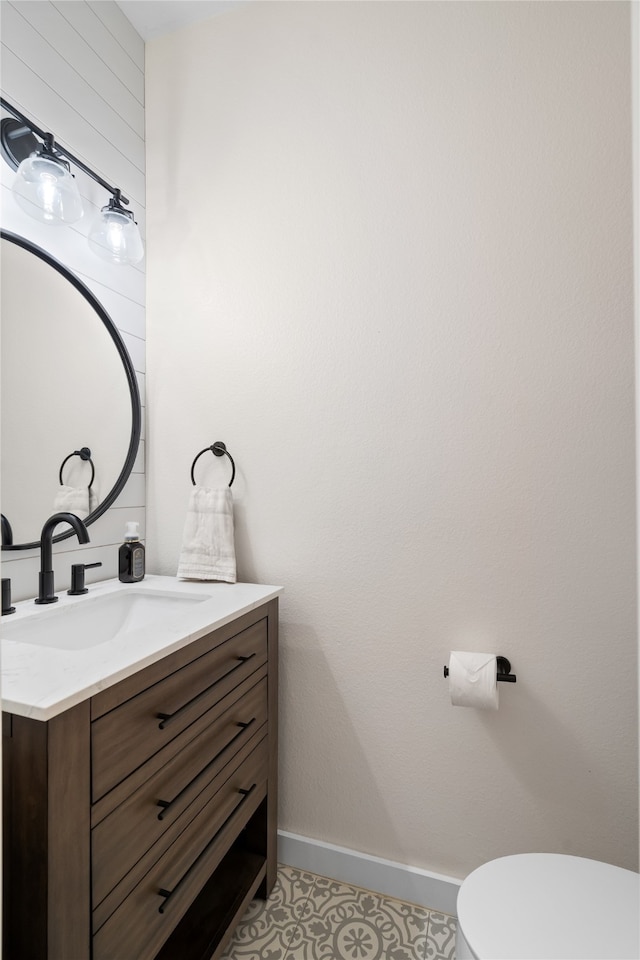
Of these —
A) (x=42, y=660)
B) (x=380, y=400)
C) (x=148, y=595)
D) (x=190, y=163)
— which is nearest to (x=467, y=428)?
(x=380, y=400)

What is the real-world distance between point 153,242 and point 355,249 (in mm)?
708

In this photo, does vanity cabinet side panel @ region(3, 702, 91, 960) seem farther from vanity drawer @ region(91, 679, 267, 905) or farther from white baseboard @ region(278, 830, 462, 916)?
white baseboard @ region(278, 830, 462, 916)

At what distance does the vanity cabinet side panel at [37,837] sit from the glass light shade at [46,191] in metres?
1.16

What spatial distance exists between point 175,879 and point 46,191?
1561 millimetres

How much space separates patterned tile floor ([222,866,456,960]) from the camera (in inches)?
52.5

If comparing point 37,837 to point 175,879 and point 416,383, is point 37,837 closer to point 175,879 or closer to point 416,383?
point 175,879

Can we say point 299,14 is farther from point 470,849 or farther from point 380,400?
point 470,849

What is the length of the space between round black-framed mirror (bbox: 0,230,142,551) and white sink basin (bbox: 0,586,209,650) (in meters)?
0.19

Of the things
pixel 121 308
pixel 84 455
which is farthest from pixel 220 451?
pixel 121 308

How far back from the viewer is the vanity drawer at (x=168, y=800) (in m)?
0.91

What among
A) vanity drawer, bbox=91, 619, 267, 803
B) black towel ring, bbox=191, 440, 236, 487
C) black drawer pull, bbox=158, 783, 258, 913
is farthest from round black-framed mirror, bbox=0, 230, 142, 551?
black drawer pull, bbox=158, 783, 258, 913

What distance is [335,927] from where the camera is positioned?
141 cm

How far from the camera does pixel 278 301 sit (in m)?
1.64

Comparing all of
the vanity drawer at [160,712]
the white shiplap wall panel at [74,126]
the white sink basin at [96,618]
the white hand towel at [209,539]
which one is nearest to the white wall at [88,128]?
the white shiplap wall panel at [74,126]
